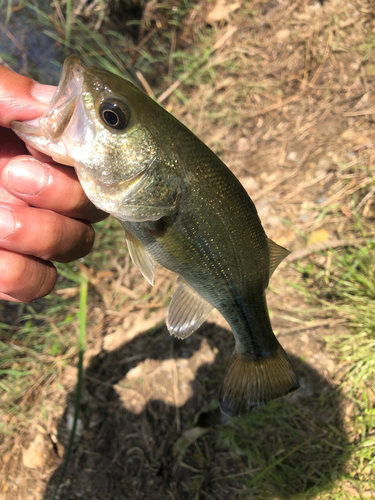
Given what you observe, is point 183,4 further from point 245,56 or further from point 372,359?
point 372,359

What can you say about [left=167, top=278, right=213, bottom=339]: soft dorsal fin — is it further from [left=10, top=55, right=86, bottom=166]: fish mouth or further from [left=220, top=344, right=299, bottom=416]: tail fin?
[left=10, top=55, right=86, bottom=166]: fish mouth

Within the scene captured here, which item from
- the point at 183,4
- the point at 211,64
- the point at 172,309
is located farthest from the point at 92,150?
the point at 183,4

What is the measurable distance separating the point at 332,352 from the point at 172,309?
1.58 m

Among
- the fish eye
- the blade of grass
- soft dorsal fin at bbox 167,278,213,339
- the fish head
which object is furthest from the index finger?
the blade of grass

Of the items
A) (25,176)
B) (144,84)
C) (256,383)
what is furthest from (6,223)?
(144,84)

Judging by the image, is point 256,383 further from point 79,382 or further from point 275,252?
point 79,382

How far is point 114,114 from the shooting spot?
4.55ft

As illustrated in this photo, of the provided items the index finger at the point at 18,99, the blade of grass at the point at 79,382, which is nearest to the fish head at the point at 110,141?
the index finger at the point at 18,99

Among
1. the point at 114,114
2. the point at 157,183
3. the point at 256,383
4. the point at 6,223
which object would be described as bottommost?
the point at 256,383

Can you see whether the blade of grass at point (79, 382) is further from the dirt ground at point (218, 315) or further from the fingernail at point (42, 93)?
the fingernail at point (42, 93)

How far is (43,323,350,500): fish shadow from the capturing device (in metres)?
2.40

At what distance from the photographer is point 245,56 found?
417 centimetres

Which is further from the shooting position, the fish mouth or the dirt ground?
the dirt ground

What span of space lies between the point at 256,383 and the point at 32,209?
5.08ft
